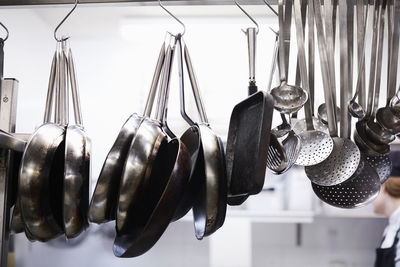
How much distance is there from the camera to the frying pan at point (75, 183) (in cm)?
58

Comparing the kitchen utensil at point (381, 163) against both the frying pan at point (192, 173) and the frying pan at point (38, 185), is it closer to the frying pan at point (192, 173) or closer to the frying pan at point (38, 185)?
the frying pan at point (192, 173)

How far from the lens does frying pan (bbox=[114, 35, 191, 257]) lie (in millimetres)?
554

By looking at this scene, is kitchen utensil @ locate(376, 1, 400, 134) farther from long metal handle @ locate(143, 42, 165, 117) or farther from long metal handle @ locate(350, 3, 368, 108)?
long metal handle @ locate(143, 42, 165, 117)

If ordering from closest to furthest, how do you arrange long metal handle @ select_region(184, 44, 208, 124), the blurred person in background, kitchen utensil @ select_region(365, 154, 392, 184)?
long metal handle @ select_region(184, 44, 208, 124)
kitchen utensil @ select_region(365, 154, 392, 184)
the blurred person in background

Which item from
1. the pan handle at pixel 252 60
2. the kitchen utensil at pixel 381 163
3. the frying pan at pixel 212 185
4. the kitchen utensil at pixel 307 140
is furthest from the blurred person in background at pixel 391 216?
the frying pan at pixel 212 185

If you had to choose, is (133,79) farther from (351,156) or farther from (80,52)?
(351,156)

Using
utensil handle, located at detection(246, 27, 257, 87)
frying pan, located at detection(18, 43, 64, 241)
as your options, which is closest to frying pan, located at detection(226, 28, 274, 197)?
utensil handle, located at detection(246, 27, 257, 87)

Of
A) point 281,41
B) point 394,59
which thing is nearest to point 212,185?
point 281,41

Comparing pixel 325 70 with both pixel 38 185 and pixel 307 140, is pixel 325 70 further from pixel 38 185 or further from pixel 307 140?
pixel 38 185

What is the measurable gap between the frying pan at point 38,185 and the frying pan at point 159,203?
9 centimetres

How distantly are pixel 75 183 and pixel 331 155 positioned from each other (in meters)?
0.40

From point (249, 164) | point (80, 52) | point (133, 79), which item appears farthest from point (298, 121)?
point (80, 52)

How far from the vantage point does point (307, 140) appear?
2.46 feet

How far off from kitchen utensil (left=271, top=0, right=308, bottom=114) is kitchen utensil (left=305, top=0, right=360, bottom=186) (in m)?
0.05
